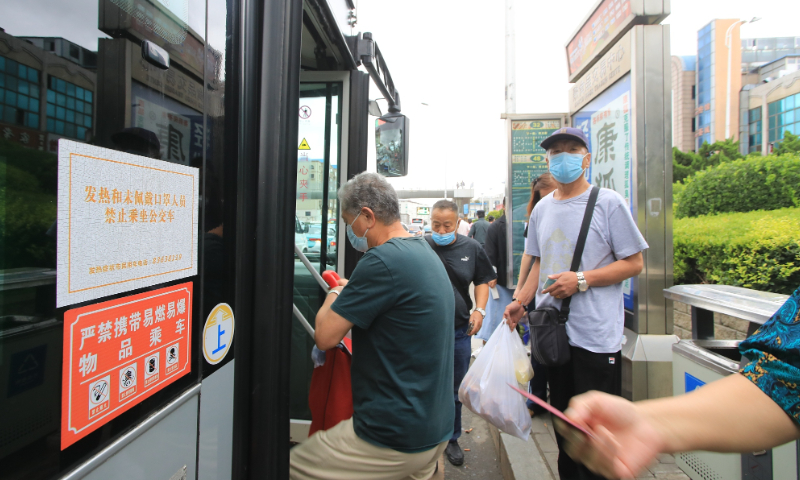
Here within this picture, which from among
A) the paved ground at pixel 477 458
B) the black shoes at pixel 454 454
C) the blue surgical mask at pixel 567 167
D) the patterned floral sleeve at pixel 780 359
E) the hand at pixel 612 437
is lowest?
the paved ground at pixel 477 458

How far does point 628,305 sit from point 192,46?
3678 millimetres

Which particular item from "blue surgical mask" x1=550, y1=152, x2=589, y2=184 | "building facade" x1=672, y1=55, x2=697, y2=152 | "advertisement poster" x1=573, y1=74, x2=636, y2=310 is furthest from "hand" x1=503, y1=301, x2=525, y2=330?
"building facade" x1=672, y1=55, x2=697, y2=152

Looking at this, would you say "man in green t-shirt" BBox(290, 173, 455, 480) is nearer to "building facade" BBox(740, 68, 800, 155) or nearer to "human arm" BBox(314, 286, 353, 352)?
"human arm" BBox(314, 286, 353, 352)

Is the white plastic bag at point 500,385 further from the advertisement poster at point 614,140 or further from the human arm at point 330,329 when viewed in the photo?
the advertisement poster at point 614,140

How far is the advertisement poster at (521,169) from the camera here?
508 cm

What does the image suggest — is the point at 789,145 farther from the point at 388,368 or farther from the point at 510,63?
the point at 388,368

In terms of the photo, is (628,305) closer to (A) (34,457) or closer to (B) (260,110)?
(B) (260,110)

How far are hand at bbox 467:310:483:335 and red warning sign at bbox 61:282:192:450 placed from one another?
2.45 m

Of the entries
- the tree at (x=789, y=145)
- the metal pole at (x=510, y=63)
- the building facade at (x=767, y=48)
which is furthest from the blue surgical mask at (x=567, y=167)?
the building facade at (x=767, y=48)

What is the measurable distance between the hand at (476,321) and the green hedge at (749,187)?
4.71 metres

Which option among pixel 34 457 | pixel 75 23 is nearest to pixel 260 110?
pixel 75 23

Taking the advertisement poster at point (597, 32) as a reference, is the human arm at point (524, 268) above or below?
below

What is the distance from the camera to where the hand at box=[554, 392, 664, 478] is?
2.27 ft

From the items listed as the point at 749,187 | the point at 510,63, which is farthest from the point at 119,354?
the point at 510,63
